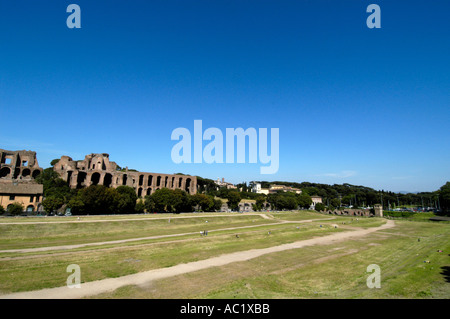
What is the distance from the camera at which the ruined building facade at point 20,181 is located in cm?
5072

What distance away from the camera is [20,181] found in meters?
60.0

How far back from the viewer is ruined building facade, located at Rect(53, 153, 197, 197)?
6869cm

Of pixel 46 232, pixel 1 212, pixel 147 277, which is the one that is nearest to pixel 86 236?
pixel 46 232

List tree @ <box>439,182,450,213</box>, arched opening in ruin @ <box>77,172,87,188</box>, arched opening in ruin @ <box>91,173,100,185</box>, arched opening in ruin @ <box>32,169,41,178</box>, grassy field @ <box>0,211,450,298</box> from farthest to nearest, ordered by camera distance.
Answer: tree @ <box>439,182,450,213</box>, arched opening in ruin @ <box>91,173,100,185</box>, arched opening in ruin @ <box>77,172,87,188</box>, arched opening in ruin @ <box>32,169,41,178</box>, grassy field @ <box>0,211,450,298</box>

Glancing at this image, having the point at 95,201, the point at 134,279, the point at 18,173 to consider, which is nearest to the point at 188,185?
the point at 95,201

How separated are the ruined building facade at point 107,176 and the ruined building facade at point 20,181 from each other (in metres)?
6.27

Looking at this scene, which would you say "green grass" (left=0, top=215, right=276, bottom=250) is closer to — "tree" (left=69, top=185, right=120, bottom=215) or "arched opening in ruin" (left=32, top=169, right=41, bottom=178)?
"tree" (left=69, top=185, right=120, bottom=215)

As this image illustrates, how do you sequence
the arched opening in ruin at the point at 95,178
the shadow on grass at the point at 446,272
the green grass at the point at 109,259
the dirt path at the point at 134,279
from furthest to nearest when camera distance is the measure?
1. the arched opening in ruin at the point at 95,178
2. the shadow on grass at the point at 446,272
3. the green grass at the point at 109,259
4. the dirt path at the point at 134,279

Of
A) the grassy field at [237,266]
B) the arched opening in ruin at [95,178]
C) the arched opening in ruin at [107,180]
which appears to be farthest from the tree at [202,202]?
the grassy field at [237,266]

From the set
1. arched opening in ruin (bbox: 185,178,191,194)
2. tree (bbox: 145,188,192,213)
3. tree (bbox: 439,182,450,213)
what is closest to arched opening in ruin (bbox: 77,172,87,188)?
tree (bbox: 145,188,192,213)

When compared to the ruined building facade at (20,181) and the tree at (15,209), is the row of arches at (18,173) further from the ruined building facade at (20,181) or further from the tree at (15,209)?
the tree at (15,209)

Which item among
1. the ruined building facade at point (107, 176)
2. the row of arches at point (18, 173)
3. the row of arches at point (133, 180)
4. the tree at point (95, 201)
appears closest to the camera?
the tree at point (95, 201)

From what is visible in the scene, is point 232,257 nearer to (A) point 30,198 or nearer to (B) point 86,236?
(B) point 86,236

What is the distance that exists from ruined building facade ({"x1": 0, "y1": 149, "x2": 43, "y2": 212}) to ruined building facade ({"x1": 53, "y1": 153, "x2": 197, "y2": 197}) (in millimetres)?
6267
